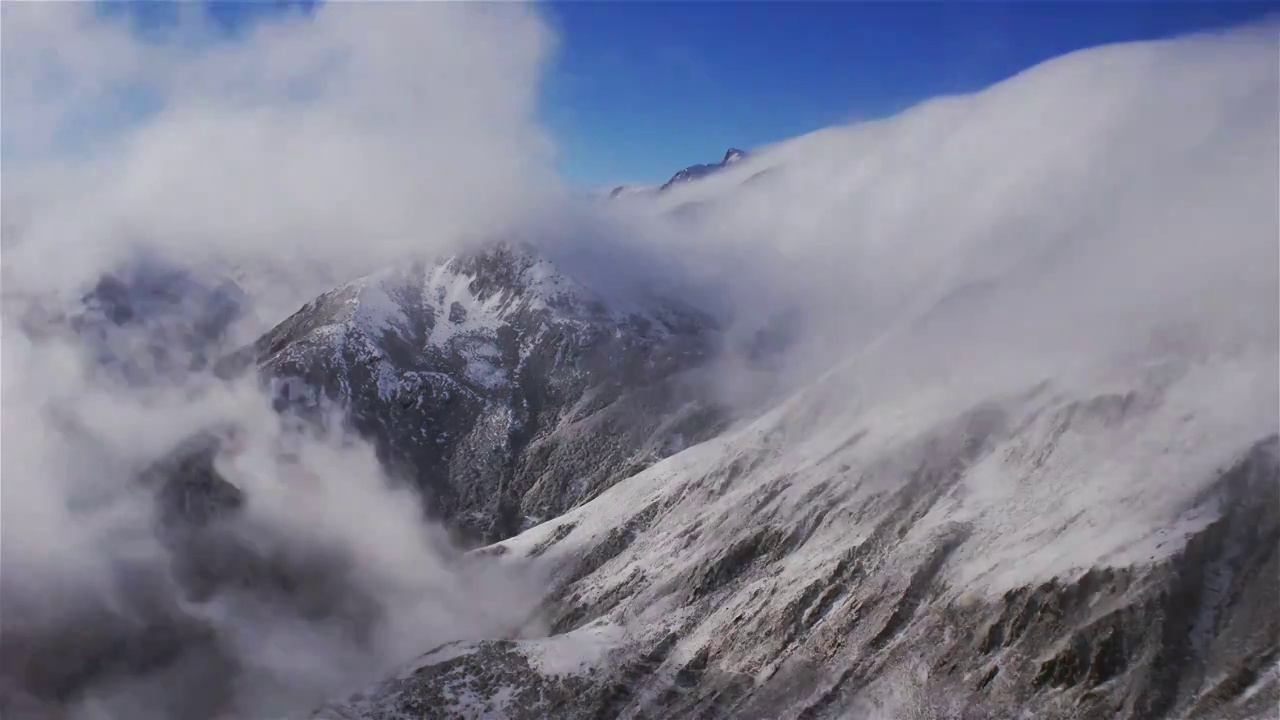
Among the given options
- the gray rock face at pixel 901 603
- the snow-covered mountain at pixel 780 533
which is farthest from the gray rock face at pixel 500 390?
the gray rock face at pixel 901 603

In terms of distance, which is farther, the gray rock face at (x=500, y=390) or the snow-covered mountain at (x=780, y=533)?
the gray rock face at (x=500, y=390)

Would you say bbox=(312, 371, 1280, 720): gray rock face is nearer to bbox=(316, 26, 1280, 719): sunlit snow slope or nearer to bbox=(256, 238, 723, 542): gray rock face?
bbox=(316, 26, 1280, 719): sunlit snow slope

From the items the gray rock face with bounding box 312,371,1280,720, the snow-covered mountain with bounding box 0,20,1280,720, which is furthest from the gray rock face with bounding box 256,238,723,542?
the gray rock face with bounding box 312,371,1280,720

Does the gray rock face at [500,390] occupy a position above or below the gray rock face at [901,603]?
above

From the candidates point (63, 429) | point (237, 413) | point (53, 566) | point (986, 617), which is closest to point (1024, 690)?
point (986, 617)

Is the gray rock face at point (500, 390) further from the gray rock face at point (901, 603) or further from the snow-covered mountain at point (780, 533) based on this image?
the gray rock face at point (901, 603)

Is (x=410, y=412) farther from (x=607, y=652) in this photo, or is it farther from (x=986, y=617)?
(x=986, y=617)

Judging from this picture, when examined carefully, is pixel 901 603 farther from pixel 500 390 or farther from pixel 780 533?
pixel 500 390
